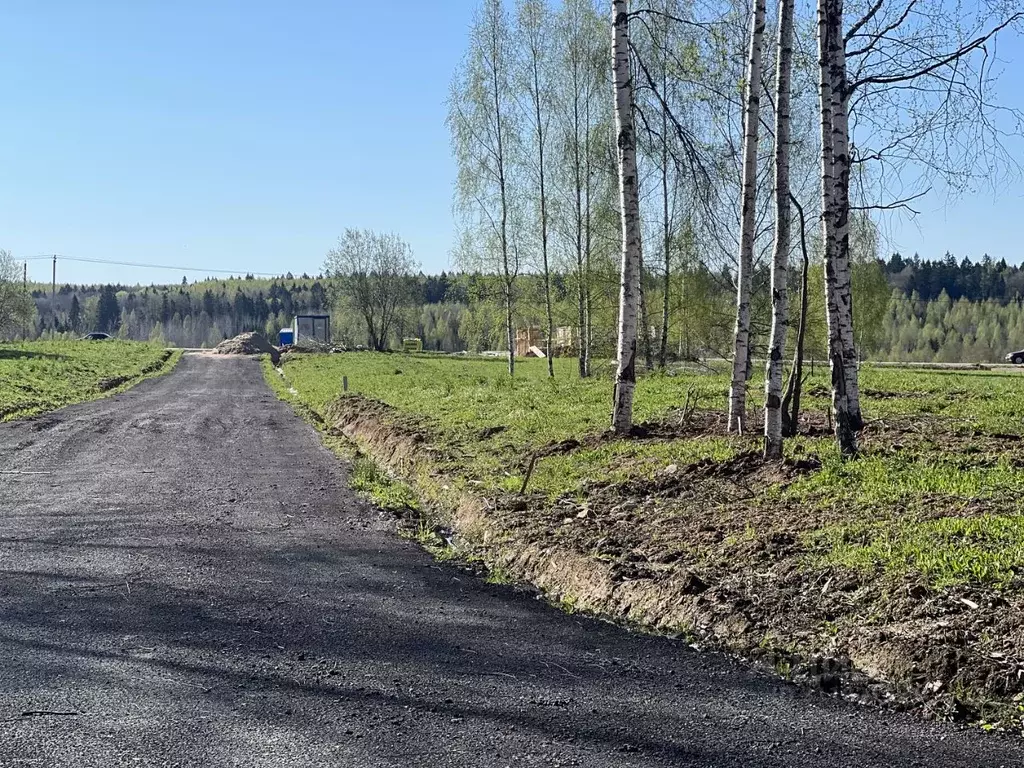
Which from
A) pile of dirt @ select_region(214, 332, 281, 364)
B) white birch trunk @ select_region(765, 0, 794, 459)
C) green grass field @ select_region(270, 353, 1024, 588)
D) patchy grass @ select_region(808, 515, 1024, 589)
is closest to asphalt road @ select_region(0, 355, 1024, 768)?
patchy grass @ select_region(808, 515, 1024, 589)

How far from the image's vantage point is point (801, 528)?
7207 millimetres

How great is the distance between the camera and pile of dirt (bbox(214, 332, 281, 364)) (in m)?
66.8

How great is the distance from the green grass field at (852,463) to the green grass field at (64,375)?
10.2m

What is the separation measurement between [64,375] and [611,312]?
19361 mm

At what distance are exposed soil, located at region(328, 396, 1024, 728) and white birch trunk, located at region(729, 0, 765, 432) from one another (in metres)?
1.70

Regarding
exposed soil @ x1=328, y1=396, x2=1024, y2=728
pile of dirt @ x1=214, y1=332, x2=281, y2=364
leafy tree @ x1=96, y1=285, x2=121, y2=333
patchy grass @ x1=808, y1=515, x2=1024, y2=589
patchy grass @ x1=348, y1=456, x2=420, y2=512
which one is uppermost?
leafy tree @ x1=96, y1=285, x2=121, y2=333

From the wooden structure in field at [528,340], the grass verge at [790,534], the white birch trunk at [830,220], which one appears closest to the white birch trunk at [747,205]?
the grass verge at [790,534]

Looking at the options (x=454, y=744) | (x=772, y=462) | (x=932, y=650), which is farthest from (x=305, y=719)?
(x=772, y=462)

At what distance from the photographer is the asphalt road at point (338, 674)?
409 centimetres

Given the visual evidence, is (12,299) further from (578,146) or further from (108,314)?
(108,314)

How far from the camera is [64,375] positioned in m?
33.2

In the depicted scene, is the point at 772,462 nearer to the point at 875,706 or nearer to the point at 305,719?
the point at 875,706

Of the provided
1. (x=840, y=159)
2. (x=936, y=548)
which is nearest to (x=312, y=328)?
(x=840, y=159)

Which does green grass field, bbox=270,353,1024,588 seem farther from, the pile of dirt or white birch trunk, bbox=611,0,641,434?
the pile of dirt
